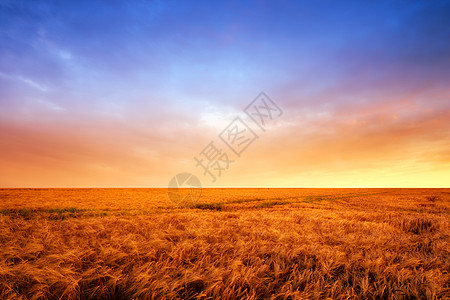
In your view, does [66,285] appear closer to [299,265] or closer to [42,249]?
[42,249]

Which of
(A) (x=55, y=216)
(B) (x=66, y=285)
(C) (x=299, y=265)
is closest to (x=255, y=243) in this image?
(C) (x=299, y=265)

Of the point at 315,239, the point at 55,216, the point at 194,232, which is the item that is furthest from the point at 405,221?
the point at 55,216

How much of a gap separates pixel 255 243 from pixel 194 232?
5.98 ft

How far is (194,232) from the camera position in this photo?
19.5 feet

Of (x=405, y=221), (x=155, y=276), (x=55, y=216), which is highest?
(x=155, y=276)

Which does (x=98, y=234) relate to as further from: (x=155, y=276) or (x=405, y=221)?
(x=405, y=221)

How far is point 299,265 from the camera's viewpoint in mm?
3980

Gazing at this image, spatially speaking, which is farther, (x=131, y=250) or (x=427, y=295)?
(x=131, y=250)

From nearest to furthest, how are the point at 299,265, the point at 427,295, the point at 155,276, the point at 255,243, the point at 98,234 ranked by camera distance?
the point at 427,295 < the point at 155,276 < the point at 299,265 < the point at 255,243 < the point at 98,234

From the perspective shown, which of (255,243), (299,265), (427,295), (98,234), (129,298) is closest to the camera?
(129,298)

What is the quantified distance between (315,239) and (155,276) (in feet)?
15.0

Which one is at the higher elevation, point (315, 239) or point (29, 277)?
point (29, 277)

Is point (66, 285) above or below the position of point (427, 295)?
above

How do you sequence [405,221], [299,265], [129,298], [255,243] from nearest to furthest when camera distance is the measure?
[129,298], [299,265], [255,243], [405,221]
